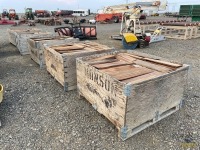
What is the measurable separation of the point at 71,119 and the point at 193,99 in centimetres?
282

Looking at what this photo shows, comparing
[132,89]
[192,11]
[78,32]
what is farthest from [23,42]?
[192,11]

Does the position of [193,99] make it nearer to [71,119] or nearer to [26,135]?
[71,119]

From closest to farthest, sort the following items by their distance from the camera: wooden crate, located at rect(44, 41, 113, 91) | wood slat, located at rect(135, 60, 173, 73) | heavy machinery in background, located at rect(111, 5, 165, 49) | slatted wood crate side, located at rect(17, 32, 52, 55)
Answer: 1. wood slat, located at rect(135, 60, 173, 73)
2. wooden crate, located at rect(44, 41, 113, 91)
3. slatted wood crate side, located at rect(17, 32, 52, 55)
4. heavy machinery in background, located at rect(111, 5, 165, 49)

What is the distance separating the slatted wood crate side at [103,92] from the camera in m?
2.73

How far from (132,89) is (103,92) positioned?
0.68 meters

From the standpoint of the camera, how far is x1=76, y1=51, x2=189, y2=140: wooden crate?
8.85ft

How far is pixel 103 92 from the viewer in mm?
3107

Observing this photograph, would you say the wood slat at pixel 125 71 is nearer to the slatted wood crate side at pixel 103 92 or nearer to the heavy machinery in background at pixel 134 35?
the slatted wood crate side at pixel 103 92

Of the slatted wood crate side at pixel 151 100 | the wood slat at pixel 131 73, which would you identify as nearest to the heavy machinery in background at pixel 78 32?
the wood slat at pixel 131 73

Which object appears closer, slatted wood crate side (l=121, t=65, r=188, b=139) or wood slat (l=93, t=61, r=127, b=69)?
slatted wood crate side (l=121, t=65, r=188, b=139)

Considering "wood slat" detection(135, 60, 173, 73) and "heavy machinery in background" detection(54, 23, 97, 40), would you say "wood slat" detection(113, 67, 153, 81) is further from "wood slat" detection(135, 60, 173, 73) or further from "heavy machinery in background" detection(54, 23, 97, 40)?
"heavy machinery in background" detection(54, 23, 97, 40)

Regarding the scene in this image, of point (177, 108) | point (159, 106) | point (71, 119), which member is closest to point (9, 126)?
point (71, 119)

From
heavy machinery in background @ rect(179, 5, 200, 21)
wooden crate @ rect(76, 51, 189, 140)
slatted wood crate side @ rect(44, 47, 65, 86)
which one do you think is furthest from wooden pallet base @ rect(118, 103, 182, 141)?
heavy machinery in background @ rect(179, 5, 200, 21)

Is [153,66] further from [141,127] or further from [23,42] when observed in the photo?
[23,42]
